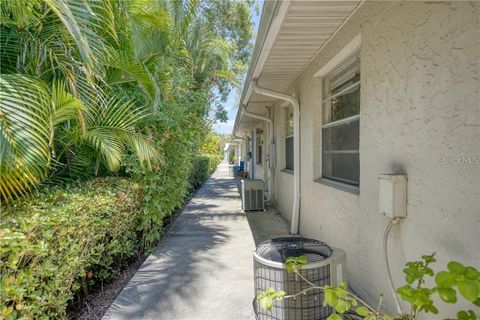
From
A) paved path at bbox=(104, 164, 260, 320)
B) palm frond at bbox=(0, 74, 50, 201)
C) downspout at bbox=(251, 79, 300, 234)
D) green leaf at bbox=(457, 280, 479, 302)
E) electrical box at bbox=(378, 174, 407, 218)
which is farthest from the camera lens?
downspout at bbox=(251, 79, 300, 234)

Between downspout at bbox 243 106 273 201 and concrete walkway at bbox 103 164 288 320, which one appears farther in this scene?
downspout at bbox 243 106 273 201

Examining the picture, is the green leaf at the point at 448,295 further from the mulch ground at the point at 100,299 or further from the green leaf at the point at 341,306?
the mulch ground at the point at 100,299

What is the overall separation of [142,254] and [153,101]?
8.14 ft

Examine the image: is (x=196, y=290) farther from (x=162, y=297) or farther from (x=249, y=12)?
(x=249, y=12)

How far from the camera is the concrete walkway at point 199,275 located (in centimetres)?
318

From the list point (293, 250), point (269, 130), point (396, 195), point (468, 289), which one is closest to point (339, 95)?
point (396, 195)

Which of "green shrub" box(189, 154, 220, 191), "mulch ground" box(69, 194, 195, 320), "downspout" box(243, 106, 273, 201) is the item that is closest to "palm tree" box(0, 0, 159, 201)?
"mulch ground" box(69, 194, 195, 320)

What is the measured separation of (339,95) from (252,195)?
14.7ft

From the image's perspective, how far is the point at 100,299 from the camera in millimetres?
3523

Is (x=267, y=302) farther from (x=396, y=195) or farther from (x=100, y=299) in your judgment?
(x=100, y=299)

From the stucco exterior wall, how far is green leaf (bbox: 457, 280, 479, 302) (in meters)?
0.69

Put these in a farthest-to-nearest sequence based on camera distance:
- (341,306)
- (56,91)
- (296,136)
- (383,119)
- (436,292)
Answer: (296,136)
(56,91)
(383,119)
(341,306)
(436,292)

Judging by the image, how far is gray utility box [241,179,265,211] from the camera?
321 inches

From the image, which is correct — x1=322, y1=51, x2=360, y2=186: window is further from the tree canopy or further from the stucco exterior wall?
the tree canopy
